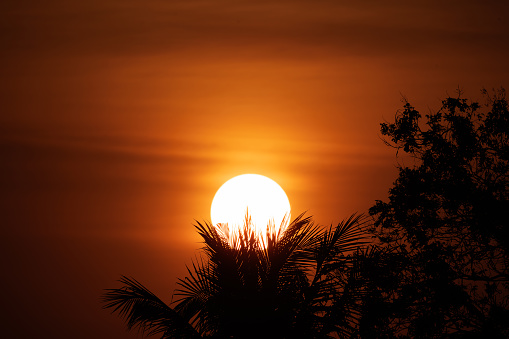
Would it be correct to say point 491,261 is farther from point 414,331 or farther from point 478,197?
point 414,331

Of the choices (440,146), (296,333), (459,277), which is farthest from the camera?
(440,146)

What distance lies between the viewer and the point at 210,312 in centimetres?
891

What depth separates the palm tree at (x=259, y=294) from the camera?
8750mm

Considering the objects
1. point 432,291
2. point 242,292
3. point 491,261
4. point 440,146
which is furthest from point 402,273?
point 242,292

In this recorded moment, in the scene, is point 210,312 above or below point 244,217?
below

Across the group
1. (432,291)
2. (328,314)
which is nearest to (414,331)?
(432,291)

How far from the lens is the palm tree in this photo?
875cm

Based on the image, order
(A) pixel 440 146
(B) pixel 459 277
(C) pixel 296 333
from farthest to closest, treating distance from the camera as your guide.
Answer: (A) pixel 440 146 < (B) pixel 459 277 < (C) pixel 296 333

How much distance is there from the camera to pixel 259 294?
346 inches

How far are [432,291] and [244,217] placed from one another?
11.8 feet

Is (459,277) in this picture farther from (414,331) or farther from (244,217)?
(244,217)

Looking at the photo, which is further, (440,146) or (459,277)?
(440,146)

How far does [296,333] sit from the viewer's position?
28.8ft

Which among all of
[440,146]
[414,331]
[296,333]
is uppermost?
[440,146]
